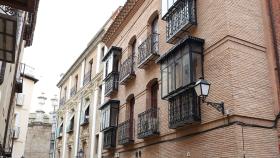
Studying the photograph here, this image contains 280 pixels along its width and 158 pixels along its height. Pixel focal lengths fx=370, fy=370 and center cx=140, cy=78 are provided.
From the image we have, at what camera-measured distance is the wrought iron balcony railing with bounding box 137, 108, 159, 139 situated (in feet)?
41.2

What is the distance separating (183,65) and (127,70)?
569cm

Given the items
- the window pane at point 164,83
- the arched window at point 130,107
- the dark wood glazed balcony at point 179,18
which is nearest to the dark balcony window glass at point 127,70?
the arched window at point 130,107

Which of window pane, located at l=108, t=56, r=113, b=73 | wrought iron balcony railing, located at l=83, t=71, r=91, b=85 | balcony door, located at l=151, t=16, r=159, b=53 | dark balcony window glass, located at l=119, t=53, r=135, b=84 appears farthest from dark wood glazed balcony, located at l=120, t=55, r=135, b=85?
wrought iron balcony railing, located at l=83, t=71, r=91, b=85

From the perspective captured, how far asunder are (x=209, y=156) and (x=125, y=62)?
25.7 feet

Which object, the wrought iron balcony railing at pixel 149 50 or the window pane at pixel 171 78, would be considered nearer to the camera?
the window pane at pixel 171 78

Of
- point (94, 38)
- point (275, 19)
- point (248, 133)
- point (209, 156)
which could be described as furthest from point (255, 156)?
point (94, 38)

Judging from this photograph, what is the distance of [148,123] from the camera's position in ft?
42.7

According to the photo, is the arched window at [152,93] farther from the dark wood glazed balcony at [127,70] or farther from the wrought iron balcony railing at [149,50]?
the dark wood glazed balcony at [127,70]

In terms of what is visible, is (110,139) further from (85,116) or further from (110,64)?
(85,116)

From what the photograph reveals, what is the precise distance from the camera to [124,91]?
54.0ft

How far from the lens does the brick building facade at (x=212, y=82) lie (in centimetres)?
919

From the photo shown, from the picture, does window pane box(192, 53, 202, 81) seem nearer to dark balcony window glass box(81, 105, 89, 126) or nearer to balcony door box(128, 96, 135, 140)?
balcony door box(128, 96, 135, 140)

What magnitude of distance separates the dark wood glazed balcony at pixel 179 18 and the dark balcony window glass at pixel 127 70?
12.0ft

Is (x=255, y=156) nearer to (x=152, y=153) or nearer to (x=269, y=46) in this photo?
(x=269, y=46)
